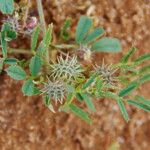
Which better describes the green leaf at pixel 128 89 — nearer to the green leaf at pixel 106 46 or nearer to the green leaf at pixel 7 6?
the green leaf at pixel 106 46

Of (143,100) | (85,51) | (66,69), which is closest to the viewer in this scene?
(66,69)

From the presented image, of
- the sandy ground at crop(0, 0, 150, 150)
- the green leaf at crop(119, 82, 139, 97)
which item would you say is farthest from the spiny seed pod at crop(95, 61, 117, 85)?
the sandy ground at crop(0, 0, 150, 150)

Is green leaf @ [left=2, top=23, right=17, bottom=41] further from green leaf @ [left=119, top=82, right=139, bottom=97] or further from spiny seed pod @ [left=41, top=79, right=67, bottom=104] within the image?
green leaf @ [left=119, top=82, right=139, bottom=97]

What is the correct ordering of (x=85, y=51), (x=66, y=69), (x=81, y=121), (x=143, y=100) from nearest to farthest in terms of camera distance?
(x=66, y=69)
(x=143, y=100)
(x=85, y=51)
(x=81, y=121)

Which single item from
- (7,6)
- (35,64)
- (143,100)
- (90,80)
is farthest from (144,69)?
(7,6)

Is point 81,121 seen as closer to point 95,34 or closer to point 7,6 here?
point 95,34

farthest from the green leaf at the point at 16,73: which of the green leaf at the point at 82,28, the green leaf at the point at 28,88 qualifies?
the green leaf at the point at 82,28
